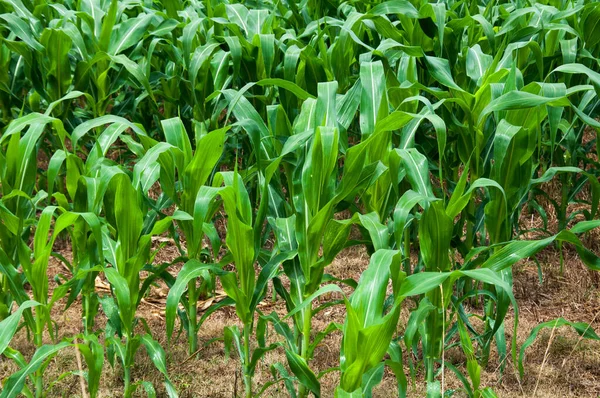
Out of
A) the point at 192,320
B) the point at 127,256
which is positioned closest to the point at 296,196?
the point at 127,256

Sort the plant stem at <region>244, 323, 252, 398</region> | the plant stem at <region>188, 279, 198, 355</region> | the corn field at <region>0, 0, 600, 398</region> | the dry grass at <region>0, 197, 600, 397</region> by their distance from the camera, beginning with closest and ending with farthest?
the corn field at <region>0, 0, 600, 398</region>
the plant stem at <region>244, 323, 252, 398</region>
the dry grass at <region>0, 197, 600, 397</region>
the plant stem at <region>188, 279, 198, 355</region>

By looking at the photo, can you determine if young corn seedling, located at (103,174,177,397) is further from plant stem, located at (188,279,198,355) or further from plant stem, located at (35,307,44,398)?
plant stem, located at (188,279,198,355)

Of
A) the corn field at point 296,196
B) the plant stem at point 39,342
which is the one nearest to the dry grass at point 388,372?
the corn field at point 296,196

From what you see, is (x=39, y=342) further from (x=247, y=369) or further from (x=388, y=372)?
(x=388, y=372)

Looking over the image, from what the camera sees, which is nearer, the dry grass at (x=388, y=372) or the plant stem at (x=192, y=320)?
the dry grass at (x=388, y=372)

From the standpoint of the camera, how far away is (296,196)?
244 centimetres

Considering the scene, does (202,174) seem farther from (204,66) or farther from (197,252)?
(204,66)

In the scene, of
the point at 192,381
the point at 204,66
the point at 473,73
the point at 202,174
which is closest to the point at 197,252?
the point at 202,174

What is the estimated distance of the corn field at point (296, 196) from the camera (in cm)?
228

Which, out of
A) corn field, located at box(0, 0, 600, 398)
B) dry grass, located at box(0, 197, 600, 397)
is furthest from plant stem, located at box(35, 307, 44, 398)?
dry grass, located at box(0, 197, 600, 397)

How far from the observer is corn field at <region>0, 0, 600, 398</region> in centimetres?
228

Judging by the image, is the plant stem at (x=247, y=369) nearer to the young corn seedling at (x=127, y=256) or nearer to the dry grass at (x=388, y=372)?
the dry grass at (x=388, y=372)

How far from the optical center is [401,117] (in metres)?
2.29

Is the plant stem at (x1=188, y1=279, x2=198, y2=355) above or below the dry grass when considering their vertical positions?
above
